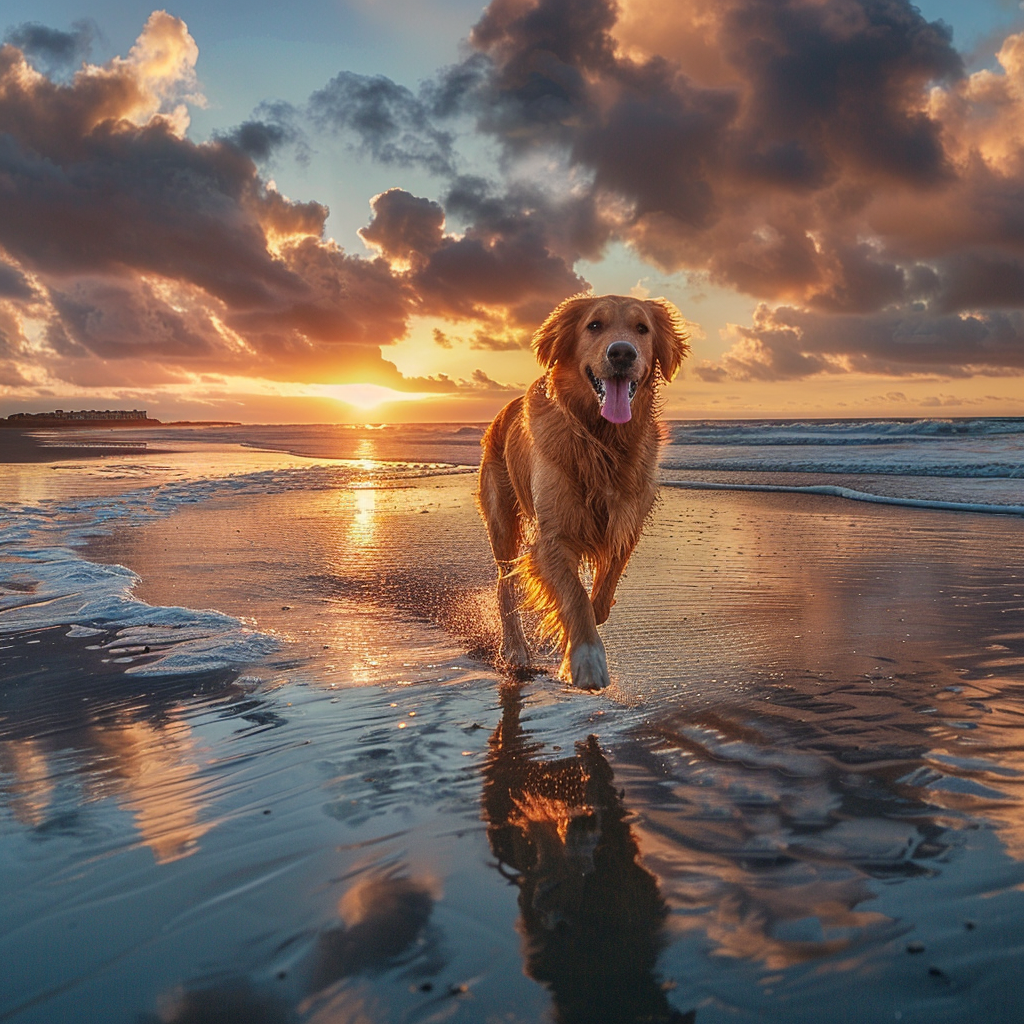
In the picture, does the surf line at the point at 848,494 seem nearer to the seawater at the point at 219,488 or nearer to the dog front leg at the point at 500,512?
the seawater at the point at 219,488

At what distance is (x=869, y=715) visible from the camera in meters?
3.12

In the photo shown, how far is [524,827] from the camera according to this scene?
2291 mm

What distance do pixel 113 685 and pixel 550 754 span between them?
6.93 feet

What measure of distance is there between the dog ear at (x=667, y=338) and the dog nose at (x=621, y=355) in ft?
1.85

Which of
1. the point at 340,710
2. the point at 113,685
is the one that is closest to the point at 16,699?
the point at 113,685

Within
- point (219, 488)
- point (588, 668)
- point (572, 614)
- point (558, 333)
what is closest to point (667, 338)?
point (558, 333)

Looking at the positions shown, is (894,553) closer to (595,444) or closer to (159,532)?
(595,444)

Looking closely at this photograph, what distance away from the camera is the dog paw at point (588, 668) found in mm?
3371

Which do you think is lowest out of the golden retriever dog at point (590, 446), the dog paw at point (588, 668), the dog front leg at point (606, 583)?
the dog paw at point (588, 668)

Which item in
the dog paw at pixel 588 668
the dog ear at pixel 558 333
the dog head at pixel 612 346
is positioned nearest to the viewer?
the dog paw at pixel 588 668

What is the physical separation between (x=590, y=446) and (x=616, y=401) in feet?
0.91

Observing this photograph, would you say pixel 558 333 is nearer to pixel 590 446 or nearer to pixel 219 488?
pixel 590 446

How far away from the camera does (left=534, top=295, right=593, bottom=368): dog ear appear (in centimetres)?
400

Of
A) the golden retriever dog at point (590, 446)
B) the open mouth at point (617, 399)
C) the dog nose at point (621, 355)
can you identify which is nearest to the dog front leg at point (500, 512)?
the golden retriever dog at point (590, 446)
